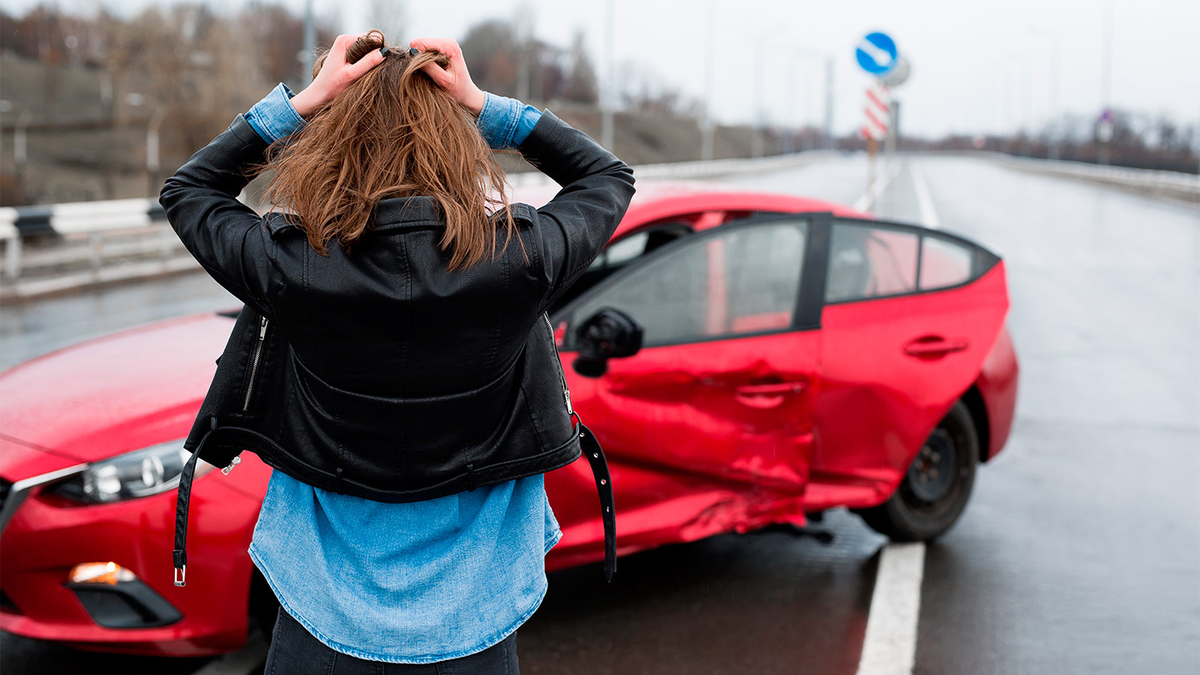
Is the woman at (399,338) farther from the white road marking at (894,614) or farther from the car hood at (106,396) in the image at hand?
the white road marking at (894,614)

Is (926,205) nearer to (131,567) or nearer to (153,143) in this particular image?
(131,567)

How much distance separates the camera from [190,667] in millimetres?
3568

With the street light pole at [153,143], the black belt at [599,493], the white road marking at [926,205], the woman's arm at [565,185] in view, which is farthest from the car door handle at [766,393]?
the street light pole at [153,143]

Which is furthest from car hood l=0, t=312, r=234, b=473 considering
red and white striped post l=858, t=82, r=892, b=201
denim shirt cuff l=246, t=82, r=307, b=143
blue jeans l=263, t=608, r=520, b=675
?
red and white striped post l=858, t=82, r=892, b=201

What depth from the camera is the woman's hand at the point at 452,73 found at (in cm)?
165

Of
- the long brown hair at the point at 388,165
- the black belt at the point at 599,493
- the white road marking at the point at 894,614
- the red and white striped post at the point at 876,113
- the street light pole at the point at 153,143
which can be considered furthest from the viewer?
the street light pole at the point at 153,143

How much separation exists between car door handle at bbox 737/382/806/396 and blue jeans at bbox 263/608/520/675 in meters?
2.28

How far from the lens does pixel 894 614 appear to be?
4.18 m

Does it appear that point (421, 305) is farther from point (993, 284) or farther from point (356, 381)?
point (993, 284)

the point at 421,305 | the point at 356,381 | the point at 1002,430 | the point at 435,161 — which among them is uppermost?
the point at 435,161

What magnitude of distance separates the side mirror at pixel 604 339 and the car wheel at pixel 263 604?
1141 mm

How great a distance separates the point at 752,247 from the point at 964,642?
1582mm

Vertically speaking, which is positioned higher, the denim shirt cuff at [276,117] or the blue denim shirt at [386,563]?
the denim shirt cuff at [276,117]

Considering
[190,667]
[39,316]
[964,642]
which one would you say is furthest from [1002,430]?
[39,316]
